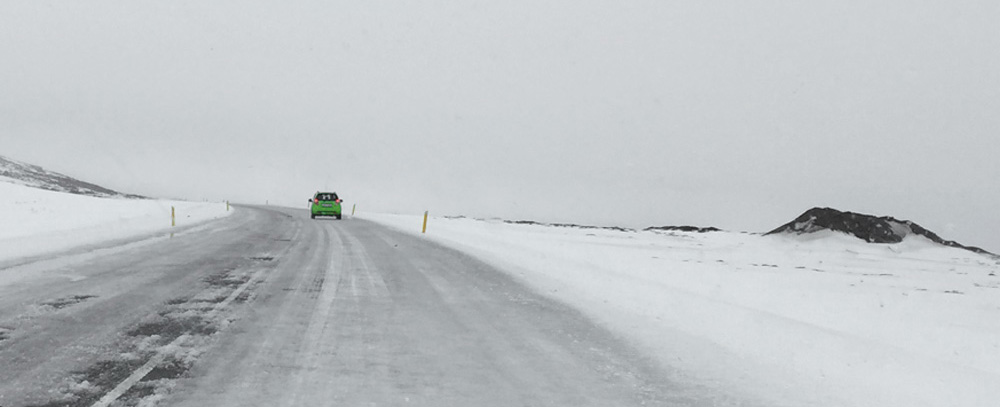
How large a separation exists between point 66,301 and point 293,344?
3.51 m

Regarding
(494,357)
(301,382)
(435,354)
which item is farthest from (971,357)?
(301,382)

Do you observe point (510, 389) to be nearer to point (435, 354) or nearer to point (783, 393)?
point (435, 354)

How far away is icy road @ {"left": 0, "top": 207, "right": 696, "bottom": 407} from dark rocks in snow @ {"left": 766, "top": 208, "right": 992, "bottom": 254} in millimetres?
72354

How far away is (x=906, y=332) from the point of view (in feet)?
33.1

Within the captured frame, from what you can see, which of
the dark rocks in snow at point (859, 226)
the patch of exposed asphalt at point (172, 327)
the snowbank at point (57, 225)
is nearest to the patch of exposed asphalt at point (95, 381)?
the patch of exposed asphalt at point (172, 327)

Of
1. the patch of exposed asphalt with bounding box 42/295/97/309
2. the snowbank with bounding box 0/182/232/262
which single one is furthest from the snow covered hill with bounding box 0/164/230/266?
the patch of exposed asphalt with bounding box 42/295/97/309

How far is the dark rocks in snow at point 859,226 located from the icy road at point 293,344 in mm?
72354

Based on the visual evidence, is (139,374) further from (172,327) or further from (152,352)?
(172,327)

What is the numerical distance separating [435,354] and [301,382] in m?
1.37

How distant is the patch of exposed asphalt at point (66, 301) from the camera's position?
688cm

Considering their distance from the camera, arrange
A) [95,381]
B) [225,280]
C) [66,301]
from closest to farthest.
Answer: [95,381] → [66,301] → [225,280]

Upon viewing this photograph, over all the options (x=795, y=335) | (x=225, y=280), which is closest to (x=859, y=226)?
(x=795, y=335)

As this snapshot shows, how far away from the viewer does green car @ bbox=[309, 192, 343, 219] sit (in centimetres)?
3950

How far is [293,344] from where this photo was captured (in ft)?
18.4
